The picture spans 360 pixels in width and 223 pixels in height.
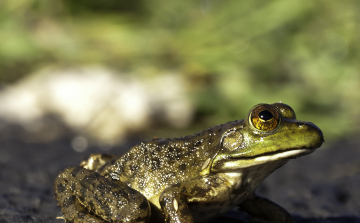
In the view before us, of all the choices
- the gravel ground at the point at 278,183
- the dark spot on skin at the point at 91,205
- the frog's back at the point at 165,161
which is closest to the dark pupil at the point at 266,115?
the frog's back at the point at 165,161

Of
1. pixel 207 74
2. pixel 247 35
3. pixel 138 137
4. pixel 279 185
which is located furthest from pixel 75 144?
pixel 247 35

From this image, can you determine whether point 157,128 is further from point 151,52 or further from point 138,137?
point 151,52

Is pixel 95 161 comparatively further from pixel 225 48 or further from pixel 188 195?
pixel 225 48

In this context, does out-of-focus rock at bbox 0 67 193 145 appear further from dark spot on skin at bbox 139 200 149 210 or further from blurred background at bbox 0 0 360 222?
dark spot on skin at bbox 139 200 149 210

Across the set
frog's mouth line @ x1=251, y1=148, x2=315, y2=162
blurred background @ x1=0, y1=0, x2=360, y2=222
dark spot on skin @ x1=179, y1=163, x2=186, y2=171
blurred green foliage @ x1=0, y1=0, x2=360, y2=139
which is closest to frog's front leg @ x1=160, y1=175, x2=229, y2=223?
dark spot on skin @ x1=179, y1=163, x2=186, y2=171

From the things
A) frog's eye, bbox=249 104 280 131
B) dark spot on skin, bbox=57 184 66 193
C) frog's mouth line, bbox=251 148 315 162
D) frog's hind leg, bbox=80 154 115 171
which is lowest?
frog's mouth line, bbox=251 148 315 162

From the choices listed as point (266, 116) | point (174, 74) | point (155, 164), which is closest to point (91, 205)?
point (155, 164)
